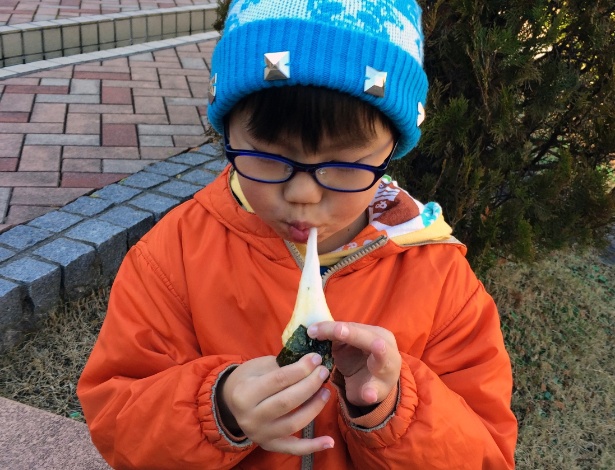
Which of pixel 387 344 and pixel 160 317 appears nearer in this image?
pixel 387 344

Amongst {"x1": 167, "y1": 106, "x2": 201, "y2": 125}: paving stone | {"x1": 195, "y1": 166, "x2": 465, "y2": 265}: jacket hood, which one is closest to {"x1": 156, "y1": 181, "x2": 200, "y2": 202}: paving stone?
{"x1": 167, "y1": 106, "x2": 201, "y2": 125}: paving stone

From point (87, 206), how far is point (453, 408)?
2385 millimetres

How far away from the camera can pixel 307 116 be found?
3.89ft

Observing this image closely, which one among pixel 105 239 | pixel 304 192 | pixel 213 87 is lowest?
pixel 105 239

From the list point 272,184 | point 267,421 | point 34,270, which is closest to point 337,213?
point 272,184

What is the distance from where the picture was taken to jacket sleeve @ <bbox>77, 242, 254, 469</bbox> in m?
1.30

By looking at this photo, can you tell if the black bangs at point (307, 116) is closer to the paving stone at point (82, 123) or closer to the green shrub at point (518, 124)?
the green shrub at point (518, 124)

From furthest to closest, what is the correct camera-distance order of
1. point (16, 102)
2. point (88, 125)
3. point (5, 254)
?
point (16, 102)
point (88, 125)
point (5, 254)

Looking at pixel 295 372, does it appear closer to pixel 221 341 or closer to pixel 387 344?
pixel 387 344

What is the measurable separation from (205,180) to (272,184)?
2.43 meters

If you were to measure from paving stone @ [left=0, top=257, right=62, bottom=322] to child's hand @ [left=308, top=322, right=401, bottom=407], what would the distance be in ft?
5.62

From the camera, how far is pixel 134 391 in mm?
1379

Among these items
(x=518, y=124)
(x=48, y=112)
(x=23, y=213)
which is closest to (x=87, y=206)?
(x=23, y=213)

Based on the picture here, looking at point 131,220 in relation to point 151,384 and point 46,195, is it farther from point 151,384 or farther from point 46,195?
point 151,384
